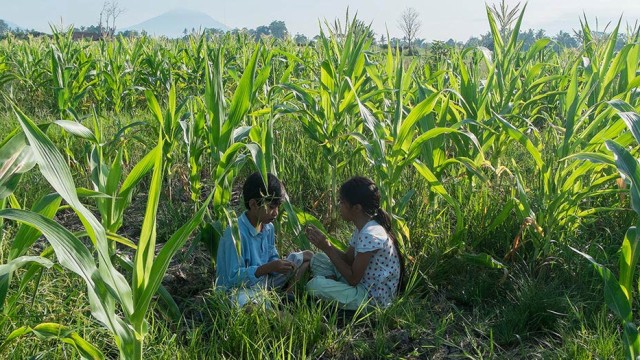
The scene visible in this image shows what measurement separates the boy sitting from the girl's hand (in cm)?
14

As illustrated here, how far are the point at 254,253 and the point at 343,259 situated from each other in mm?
411

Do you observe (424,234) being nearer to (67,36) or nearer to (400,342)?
(400,342)

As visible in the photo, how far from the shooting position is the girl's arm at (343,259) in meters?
2.93

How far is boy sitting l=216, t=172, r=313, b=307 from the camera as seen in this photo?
290 cm

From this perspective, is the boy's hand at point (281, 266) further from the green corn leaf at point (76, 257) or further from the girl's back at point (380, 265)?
the green corn leaf at point (76, 257)

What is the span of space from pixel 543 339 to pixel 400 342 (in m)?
0.59

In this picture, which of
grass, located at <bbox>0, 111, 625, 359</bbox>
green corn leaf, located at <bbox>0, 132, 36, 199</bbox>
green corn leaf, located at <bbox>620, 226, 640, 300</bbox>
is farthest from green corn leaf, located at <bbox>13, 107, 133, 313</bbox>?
green corn leaf, located at <bbox>620, 226, 640, 300</bbox>

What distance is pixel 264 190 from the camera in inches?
115

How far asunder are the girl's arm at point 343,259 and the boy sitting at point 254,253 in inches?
6.2

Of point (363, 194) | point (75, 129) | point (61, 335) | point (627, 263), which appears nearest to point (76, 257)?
point (61, 335)

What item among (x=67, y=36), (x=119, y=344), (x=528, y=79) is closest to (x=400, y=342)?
(x=119, y=344)

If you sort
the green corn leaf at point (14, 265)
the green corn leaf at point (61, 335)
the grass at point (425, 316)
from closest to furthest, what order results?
the green corn leaf at point (14, 265)
the green corn leaf at point (61, 335)
the grass at point (425, 316)

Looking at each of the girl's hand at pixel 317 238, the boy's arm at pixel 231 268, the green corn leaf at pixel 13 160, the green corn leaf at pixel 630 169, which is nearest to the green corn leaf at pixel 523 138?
the green corn leaf at pixel 630 169

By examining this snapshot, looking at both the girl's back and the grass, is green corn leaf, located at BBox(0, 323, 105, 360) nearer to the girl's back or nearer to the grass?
the grass
